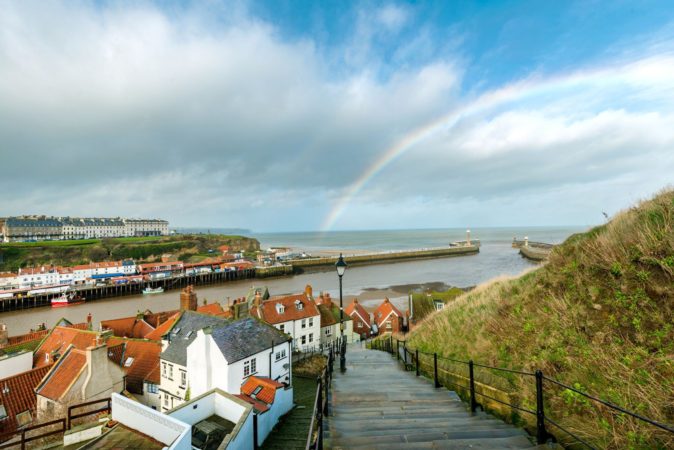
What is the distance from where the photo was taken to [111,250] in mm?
104188

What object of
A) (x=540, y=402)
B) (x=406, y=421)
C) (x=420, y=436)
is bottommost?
(x=406, y=421)

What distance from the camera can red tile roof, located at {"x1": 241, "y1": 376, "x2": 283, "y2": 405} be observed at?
50.6 ft

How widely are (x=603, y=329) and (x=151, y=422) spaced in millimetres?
11413

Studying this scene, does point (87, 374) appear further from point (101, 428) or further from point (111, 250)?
point (111, 250)

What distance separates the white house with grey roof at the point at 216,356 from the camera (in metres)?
16.8

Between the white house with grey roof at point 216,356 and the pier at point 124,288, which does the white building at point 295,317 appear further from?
the pier at point 124,288

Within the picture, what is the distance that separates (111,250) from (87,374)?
108 metres

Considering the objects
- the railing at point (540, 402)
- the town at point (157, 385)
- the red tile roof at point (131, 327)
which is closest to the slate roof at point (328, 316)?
the town at point (157, 385)

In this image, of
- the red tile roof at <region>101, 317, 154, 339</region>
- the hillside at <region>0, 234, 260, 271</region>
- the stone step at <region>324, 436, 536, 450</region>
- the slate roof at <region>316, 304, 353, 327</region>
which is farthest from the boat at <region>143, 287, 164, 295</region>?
the stone step at <region>324, 436, 536, 450</region>

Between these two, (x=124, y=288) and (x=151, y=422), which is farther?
(x=124, y=288)

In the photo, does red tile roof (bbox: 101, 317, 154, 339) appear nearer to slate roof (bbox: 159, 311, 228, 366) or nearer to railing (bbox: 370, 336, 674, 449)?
slate roof (bbox: 159, 311, 228, 366)

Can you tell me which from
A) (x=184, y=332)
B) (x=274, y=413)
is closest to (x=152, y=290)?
(x=184, y=332)

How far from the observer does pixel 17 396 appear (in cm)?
1518

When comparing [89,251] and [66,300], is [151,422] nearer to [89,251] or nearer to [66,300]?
[66,300]
